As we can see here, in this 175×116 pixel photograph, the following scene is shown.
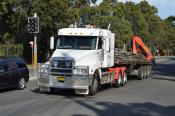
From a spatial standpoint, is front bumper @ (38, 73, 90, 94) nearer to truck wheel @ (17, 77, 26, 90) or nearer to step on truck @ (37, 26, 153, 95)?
step on truck @ (37, 26, 153, 95)

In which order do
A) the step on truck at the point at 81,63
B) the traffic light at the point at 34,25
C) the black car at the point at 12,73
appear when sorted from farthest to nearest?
1. the traffic light at the point at 34,25
2. the black car at the point at 12,73
3. the step on truck at the point at 81,63

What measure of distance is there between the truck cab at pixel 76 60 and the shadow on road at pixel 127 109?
6.37 ft

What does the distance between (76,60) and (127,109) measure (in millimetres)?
4742

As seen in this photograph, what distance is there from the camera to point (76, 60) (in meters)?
19.4

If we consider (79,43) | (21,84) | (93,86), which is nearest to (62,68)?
(93,86)

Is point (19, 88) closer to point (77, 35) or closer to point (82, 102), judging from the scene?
point (77, 35)

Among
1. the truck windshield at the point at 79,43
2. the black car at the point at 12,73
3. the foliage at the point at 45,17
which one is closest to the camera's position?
the black car at the point at 12,73

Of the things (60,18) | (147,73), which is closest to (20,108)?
(147,73)

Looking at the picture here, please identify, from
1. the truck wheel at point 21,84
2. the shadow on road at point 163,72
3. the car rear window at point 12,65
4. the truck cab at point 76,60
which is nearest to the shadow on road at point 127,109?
the truck cab at point 76,60

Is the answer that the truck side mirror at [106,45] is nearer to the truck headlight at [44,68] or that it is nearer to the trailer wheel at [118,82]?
the trailer wheel at [118,82]

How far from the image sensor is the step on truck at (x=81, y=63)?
63.0 feet

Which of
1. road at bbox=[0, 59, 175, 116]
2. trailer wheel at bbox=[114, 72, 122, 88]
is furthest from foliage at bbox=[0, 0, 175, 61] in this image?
road at bbox=[0, 59, 175, 116]

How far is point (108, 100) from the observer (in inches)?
707

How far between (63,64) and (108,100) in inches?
109
